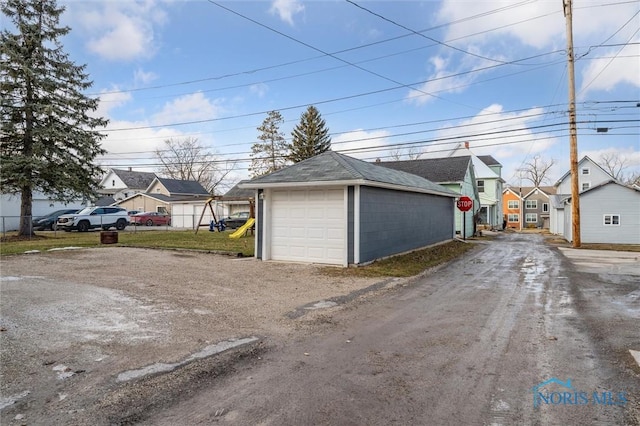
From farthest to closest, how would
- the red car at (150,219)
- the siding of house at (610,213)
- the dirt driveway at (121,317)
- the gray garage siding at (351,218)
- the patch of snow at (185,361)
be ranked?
the red car at (150,219) → the siding of house at (610,213) → the gray garage siding at (351,218) → the patch of snow at (185,361) → the dirt driveway at (121,317)

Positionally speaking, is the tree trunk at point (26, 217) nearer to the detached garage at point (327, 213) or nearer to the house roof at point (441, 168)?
the detached garage at point (327, 213)

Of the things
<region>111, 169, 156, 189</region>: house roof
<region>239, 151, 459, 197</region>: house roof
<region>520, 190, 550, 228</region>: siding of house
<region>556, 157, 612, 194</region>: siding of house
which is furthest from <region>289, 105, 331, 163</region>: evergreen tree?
<region>239, 151, 459, 197</region>: house roof

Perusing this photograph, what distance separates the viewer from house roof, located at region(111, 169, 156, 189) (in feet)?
175

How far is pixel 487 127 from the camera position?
20844 mm

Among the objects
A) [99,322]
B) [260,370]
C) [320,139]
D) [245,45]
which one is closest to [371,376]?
[260,370]

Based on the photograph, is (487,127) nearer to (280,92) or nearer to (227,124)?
(280,92)

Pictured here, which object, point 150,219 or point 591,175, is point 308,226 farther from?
point 591,175

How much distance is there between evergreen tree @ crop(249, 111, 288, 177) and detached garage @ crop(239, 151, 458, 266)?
3140 centimetres

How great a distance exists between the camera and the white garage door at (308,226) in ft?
36.3

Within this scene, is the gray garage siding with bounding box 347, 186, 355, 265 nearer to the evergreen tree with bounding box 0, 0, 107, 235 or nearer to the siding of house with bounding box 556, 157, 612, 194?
the evergreen tree with bounding box 0, 0, 107, 235

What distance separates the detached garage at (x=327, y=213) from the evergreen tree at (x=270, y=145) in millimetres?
31399

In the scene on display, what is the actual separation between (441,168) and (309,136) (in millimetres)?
19686

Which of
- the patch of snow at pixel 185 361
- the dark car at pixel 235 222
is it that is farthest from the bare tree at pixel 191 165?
the patch of snow at pixel 185 361

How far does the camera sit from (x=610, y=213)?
21734 mm
